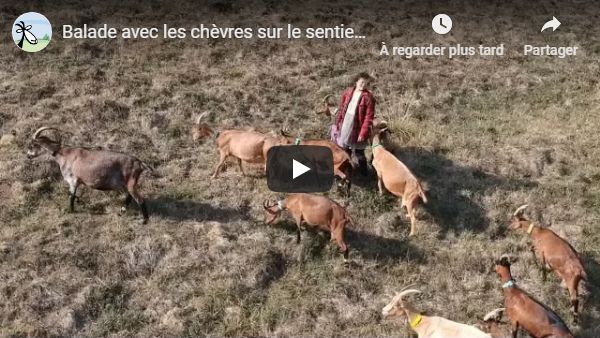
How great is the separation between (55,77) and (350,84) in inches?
268

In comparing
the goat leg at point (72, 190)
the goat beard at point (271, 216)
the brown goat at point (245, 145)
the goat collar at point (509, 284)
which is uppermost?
the brown goat at point (245, 145)

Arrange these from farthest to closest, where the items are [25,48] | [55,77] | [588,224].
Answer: [25,48], [55,77], [588,224]

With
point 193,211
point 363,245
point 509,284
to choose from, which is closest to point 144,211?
point 193,211

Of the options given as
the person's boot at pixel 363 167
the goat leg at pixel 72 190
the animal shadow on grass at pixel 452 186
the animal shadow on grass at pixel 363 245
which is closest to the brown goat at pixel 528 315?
the animal shadow on grass at pixel 363 245

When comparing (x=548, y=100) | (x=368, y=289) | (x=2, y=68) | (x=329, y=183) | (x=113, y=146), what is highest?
(x=2, y=68)

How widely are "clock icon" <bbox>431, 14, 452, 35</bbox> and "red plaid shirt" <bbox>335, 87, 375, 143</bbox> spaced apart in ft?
29.0

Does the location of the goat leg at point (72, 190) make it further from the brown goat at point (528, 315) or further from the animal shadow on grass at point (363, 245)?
the brown goat at point (528, 315)

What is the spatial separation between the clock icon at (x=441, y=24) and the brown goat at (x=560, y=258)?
10152mm

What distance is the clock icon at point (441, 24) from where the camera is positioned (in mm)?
19000

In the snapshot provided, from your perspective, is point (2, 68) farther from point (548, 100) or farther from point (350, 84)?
point (548, 100)

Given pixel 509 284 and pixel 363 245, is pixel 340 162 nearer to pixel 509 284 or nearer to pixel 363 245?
pixel 363 245

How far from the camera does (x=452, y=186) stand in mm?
11906

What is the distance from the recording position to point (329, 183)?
1123 cm

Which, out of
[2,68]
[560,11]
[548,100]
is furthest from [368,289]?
[560,11]
